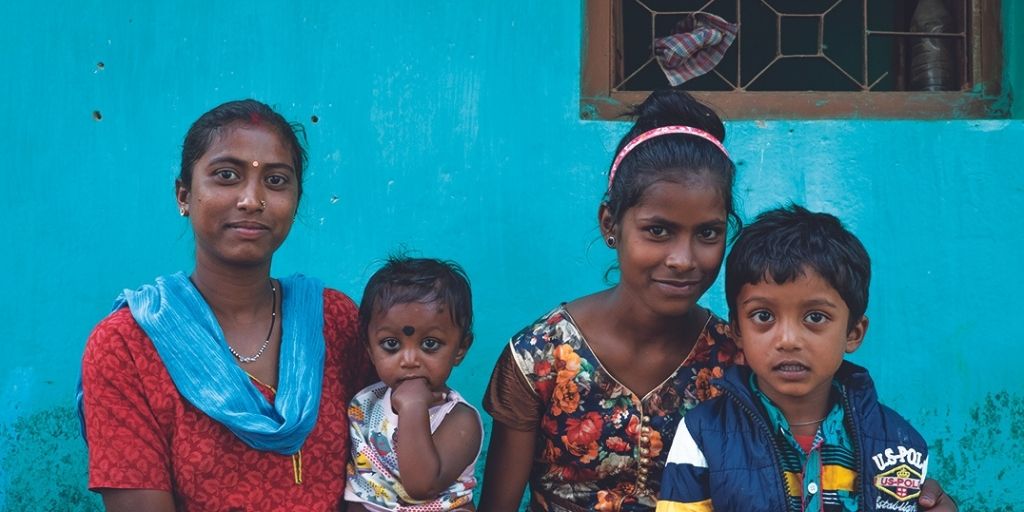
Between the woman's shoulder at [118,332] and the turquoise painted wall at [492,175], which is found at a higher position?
the turquoise painted wall at [492,175]

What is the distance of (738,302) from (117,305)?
5.04 ft

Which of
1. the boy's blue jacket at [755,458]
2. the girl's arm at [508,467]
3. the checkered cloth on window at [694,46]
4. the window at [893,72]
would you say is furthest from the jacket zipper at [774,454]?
the checkered cloth on window at [694,46]

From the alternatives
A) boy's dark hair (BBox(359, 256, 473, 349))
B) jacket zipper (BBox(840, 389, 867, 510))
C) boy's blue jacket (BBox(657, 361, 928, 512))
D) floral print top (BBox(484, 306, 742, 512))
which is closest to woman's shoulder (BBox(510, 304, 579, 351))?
floral print top (BBox(484, 306, 742, 512))

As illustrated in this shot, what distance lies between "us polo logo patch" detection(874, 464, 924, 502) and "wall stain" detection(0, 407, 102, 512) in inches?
95.8

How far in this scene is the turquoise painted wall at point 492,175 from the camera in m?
3.43

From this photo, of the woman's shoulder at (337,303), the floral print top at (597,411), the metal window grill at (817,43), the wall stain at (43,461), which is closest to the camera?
the floral print top at (597,411)

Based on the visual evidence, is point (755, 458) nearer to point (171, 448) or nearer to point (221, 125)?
point (171, 448)

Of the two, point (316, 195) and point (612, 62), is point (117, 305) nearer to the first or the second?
point (316, 195)

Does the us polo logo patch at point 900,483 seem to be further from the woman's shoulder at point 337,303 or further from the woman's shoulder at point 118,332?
the woman's shoulder at point 118,332

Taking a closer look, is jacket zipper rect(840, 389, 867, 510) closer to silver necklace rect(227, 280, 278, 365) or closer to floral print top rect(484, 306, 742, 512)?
floral print top rect(484, 306, 742, 512)

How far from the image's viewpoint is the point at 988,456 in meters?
3.46

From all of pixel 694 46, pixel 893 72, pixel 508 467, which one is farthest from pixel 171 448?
pixel 893 72

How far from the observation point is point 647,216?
8.51 feet

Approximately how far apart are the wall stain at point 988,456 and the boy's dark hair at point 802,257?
1181mm
